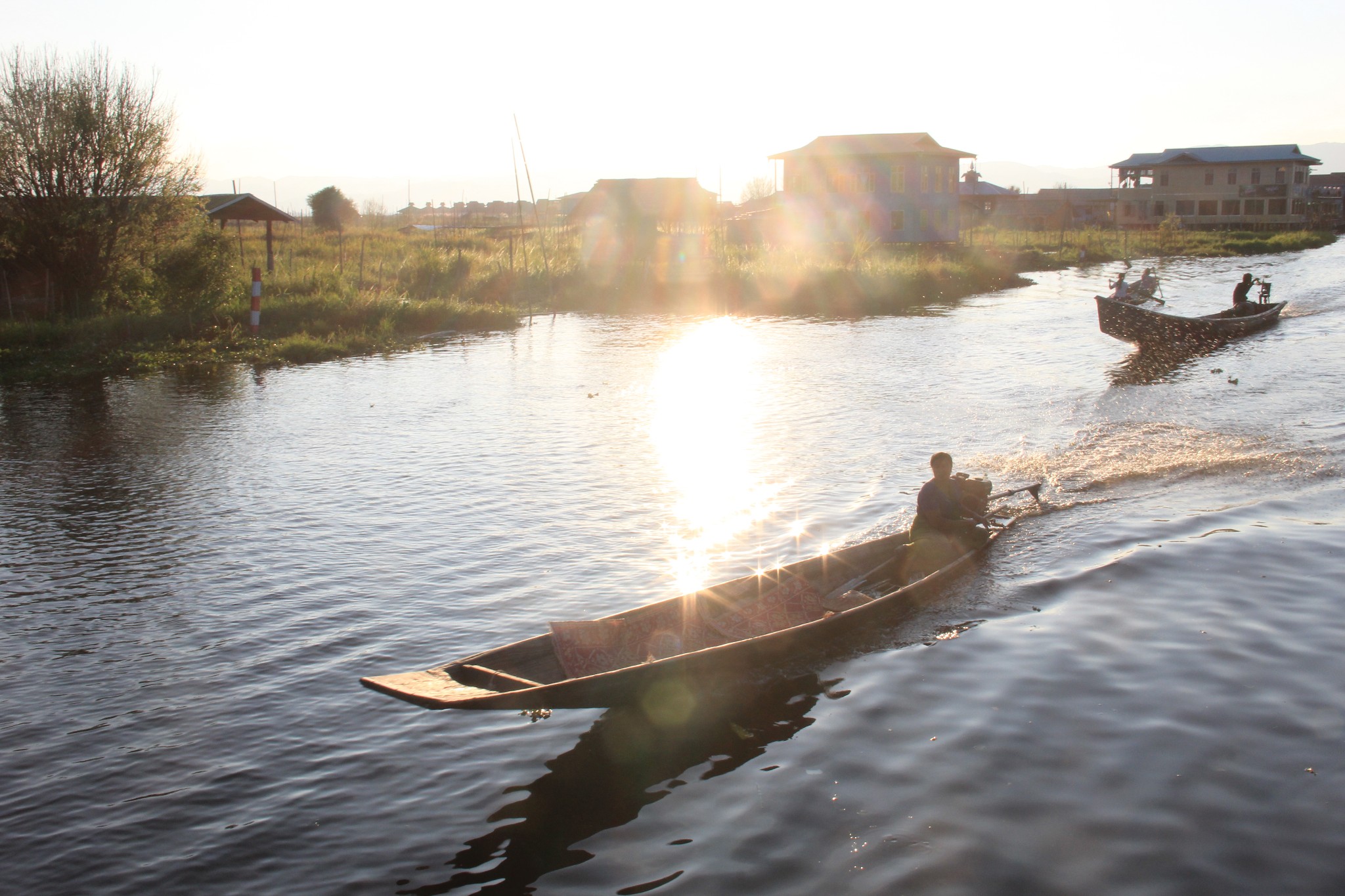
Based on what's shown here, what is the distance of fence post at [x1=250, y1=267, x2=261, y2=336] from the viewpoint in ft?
87.6

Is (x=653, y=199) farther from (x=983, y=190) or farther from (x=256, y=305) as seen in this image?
(x=256, y=305)

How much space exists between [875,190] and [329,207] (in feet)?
105

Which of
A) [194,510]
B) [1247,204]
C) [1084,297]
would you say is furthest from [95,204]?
[1247,204]

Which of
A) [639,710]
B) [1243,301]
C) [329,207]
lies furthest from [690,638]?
[329,207]

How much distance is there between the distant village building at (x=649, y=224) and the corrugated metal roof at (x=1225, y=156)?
113 ft

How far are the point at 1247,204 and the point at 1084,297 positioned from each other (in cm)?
4564

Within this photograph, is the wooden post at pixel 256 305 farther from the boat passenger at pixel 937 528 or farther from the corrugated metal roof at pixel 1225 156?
the corrugated metal roof at pixel 1225 156

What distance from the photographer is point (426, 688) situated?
244 inches

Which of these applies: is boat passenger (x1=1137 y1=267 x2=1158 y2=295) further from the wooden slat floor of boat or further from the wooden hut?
the wooden slat floor of boat

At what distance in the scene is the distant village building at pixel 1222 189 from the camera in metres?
76.4

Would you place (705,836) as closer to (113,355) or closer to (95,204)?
(113,355)

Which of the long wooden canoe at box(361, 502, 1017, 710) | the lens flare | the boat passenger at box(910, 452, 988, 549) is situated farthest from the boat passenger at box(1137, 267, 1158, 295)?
the long wooden canoe at box(361, 502, 1017, 710)

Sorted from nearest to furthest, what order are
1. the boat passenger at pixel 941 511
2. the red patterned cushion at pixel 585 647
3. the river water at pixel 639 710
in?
the river water at pixel 639 710, the red patterned cushion at pixel 585 647, the boat passenger at pixel 941 511

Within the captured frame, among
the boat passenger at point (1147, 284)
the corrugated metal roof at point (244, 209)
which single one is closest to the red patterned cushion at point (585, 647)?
the boat passenger at point (1147, 284)
